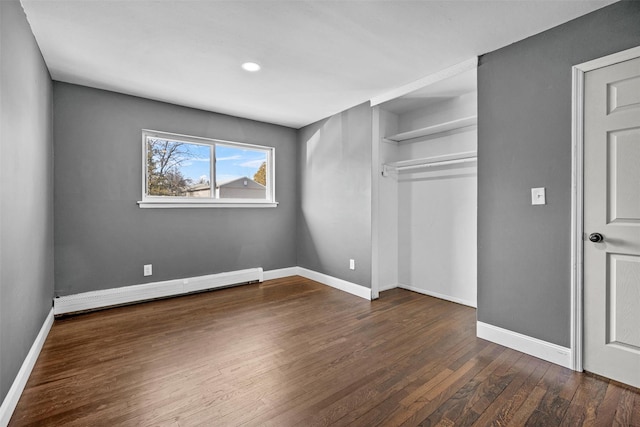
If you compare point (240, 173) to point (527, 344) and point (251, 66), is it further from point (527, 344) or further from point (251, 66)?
point (527, 344)

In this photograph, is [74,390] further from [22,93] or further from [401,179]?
[401,179]

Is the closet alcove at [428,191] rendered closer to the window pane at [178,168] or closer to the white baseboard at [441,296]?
the white baseboard at [441,296]

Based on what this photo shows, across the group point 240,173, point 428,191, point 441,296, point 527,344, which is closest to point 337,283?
point 441,296

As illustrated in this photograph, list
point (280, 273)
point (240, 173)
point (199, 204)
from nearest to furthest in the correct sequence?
1. point (199, 204)
2. point (240, 173)
3. point (280, 273)

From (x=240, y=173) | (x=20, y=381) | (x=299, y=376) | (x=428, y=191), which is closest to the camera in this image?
(x=20, y=381)

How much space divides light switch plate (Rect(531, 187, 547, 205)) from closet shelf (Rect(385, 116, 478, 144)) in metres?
1.00

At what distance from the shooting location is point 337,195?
13.7 feet

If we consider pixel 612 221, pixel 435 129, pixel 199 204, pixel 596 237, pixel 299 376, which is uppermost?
pixel 435 129

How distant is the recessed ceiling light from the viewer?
2729mm

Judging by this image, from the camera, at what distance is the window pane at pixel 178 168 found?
146 inches

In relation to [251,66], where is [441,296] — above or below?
below

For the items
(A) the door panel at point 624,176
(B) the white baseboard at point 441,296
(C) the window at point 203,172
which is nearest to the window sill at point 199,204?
(C) the window at point 203,172

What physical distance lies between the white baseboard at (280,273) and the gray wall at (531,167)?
9.48ft

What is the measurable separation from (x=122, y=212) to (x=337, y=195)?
8.41ft
